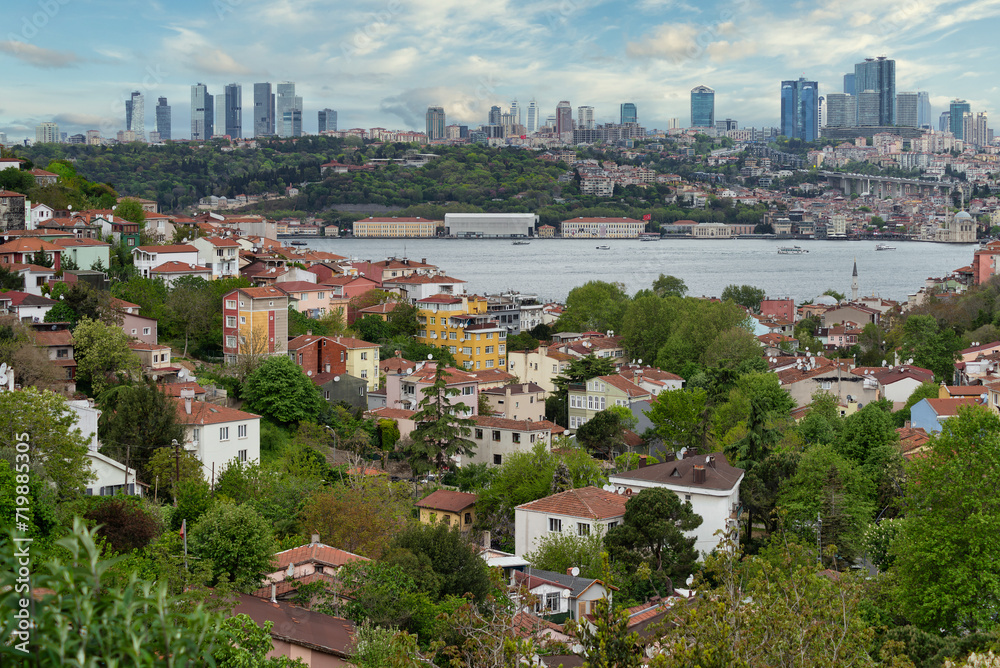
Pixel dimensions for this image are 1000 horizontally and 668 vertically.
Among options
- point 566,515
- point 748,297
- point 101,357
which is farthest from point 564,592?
point 748,297

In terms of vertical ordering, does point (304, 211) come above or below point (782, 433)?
above

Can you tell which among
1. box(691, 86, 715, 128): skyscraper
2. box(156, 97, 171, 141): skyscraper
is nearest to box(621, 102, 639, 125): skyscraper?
box(691, 86, 715, 128): skyscraper

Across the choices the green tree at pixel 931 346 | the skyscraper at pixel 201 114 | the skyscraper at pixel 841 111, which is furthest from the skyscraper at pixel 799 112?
the green tree at pixel 931 346

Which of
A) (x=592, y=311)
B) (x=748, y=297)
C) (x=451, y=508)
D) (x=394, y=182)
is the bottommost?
(x=451, y=508)

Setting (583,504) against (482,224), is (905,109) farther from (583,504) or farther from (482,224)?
(583,504)

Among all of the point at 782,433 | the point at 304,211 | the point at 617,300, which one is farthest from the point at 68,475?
the point at 304,211

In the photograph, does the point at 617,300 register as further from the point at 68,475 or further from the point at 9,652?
the point at 9,652
